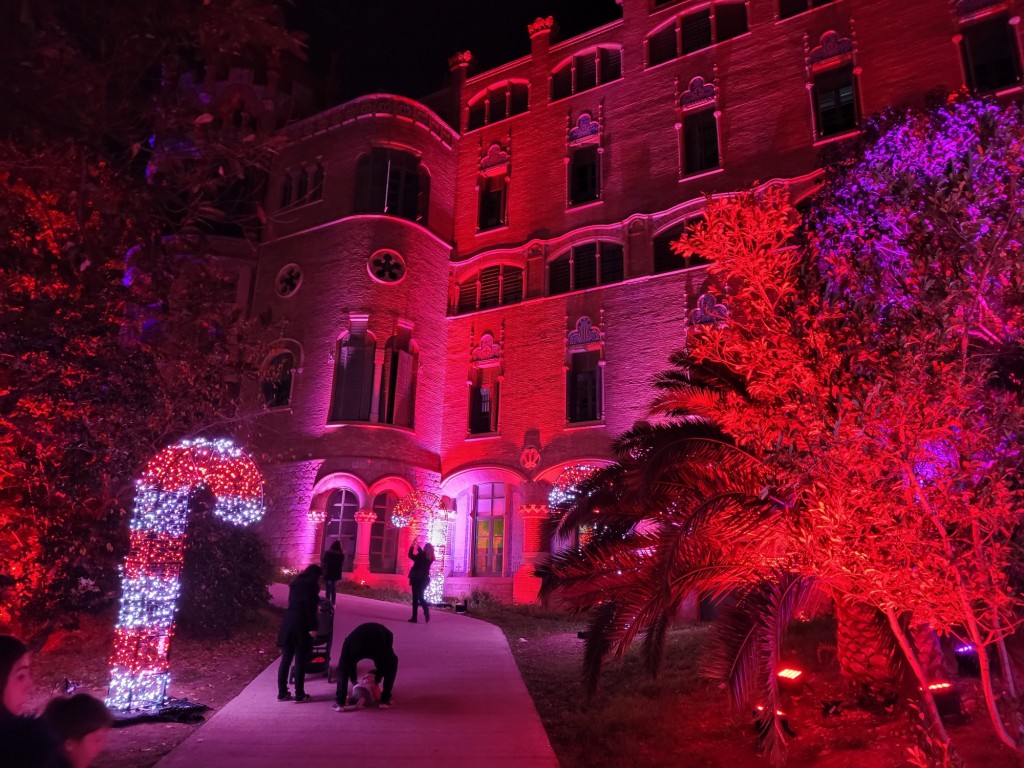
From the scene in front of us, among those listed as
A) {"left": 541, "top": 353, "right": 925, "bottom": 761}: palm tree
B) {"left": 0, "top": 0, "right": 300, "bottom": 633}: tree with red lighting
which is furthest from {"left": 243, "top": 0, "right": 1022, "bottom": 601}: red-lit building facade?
{"left": 541, "top": 353, "right": 925, "bottom": 761}: palm tree

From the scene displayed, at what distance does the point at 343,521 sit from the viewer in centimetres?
2089

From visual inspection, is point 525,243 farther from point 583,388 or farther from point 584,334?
Answer: point 583,388

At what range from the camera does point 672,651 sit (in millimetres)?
11508

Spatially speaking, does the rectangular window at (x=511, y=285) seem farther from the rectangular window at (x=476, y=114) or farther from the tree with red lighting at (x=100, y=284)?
the tree with red lighting at (x=100, y=284)

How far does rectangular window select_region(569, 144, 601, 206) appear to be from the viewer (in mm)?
22891

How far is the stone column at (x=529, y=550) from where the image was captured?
20.0m

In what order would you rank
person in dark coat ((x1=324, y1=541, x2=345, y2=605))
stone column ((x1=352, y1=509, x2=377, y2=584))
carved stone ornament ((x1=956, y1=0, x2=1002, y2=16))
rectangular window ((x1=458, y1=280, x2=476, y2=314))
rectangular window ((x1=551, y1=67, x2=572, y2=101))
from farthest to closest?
rectangular window ((x1=551, y1=67, x2=572, y2=101))
rectangular window ((x1=458, y1=280, x2=476, y2=314))
stone column ((x1=352, y1=509, x2=377, y2=584))
carved stone ornament ((x1=956, y1=0, x2=1002, y2=16))
person in dark coat ((x1=324, y1=541, x2=345, y2=605))

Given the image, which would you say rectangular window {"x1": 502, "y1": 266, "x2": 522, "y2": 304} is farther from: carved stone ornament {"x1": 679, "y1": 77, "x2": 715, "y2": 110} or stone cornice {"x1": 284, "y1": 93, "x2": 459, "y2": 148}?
carved stone ornament {"x1": 679, "y1": 77, "x2": 715, "y2": 110}

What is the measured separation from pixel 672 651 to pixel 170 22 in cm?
1058

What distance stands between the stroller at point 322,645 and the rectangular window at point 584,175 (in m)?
16.1

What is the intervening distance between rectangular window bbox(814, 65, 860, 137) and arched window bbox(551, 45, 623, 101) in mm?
6234

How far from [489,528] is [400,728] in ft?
47.2

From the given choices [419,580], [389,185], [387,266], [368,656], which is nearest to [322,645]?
[368,656]

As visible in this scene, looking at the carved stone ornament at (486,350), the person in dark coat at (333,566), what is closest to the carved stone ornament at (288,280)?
the carved stone ornament at (486,350)
